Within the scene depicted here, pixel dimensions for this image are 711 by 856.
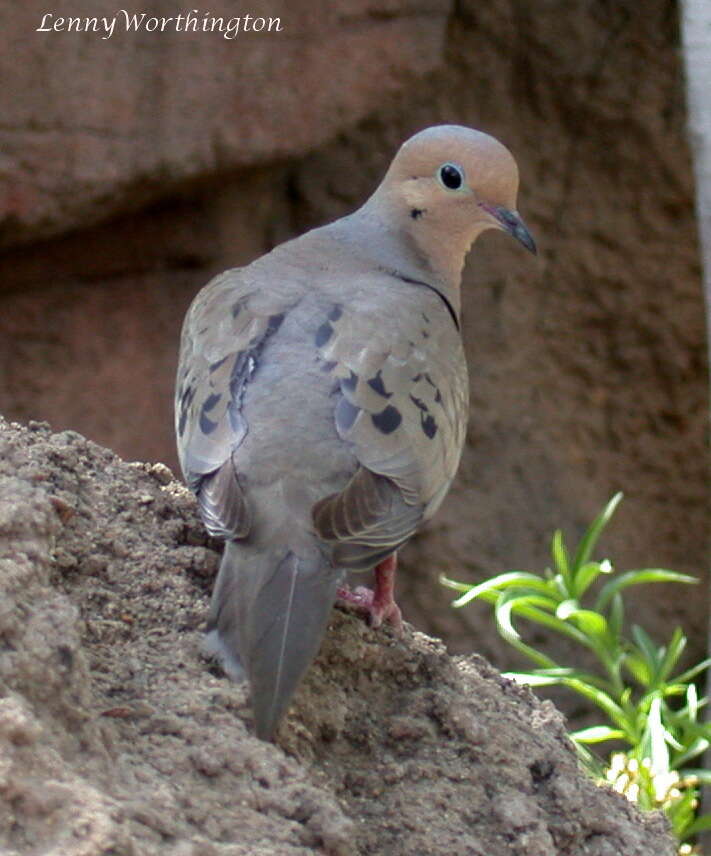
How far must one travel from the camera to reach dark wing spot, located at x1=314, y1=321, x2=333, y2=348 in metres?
3.38

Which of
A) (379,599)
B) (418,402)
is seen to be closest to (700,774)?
(379,599)

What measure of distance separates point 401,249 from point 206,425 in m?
1.22

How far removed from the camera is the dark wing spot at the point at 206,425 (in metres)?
3.18

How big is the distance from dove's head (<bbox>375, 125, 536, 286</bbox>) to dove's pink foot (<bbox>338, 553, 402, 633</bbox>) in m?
1.17

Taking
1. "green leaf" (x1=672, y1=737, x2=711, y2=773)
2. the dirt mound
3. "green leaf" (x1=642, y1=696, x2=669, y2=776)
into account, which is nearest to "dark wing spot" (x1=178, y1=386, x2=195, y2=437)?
the dirt mound

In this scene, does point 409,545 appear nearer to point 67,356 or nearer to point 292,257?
point 67,356

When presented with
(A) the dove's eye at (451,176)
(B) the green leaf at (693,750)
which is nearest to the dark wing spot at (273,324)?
(A) the dove's eye at (451,176)

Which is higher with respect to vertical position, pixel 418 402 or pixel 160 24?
pixel 160 24

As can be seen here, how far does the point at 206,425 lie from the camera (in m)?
3.20

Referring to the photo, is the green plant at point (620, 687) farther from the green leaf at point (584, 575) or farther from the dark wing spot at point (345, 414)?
the dark wing spot at point (345, 414)

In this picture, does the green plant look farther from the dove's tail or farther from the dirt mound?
the dove's tail

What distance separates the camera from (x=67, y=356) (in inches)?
260

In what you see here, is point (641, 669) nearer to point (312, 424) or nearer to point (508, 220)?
point (508, 220)

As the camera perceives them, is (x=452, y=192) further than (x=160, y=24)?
No
